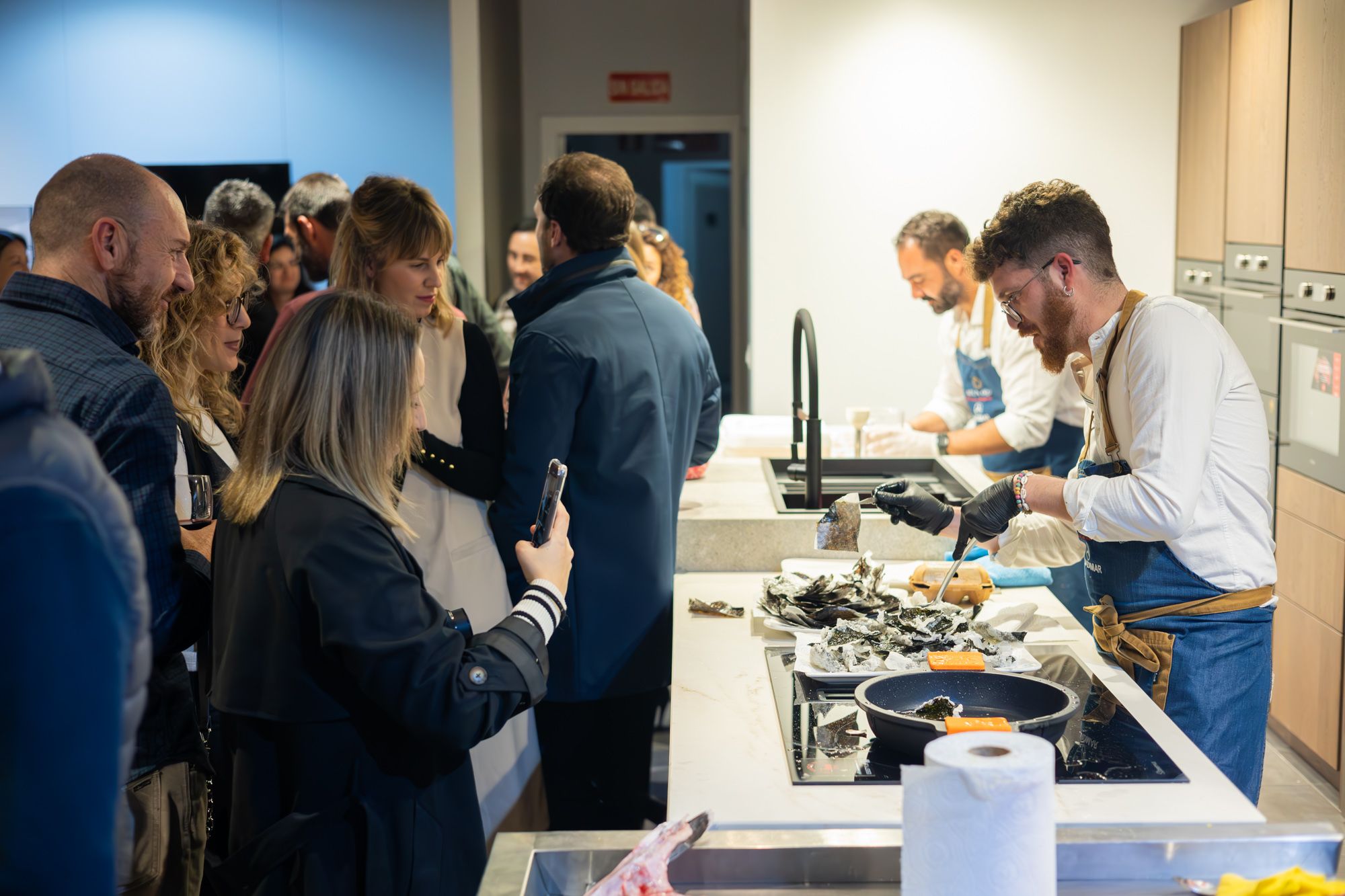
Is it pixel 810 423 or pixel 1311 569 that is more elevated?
pixel 810 423

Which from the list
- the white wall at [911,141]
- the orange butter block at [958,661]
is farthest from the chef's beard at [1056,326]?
the white wall at [911,141]

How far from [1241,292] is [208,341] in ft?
11.6

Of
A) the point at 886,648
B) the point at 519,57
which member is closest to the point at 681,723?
the point at 886,648

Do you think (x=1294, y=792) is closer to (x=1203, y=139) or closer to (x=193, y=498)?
(x=1203, y=139)

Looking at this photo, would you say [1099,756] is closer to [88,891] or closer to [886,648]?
[886,648]

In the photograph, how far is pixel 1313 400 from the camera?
373cm

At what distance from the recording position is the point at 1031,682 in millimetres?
1702

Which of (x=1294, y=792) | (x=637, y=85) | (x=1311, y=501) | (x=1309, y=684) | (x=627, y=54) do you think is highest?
(x=627, y=54)

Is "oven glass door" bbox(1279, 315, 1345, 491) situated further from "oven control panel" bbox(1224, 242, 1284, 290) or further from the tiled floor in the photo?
the tiled floor

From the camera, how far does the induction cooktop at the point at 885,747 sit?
155cm

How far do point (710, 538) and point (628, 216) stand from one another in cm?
76

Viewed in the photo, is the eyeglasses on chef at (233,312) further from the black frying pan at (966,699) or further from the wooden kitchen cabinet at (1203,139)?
the wooden kitchen cabinet at (1203,139)

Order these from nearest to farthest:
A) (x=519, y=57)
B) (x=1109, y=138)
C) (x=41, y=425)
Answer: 1. (x=41, y=425)
2. (x=1109, y=138)
3. (x=519, y=57)

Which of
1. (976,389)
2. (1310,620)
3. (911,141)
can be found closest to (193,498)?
(976,389)
